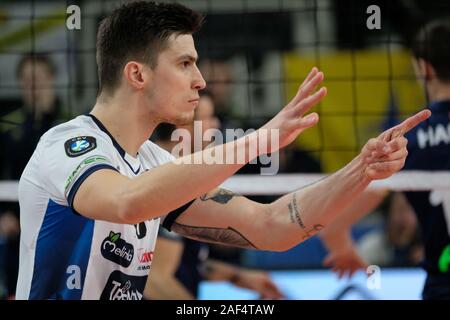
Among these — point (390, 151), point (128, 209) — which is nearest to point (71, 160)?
point (128, 209)

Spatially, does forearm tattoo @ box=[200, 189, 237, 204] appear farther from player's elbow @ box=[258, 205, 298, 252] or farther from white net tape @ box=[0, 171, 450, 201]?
white net tape @ box=[0, 171, 450, 201]

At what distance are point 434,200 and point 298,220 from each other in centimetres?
167

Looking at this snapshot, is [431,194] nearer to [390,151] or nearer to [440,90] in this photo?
[440,90]

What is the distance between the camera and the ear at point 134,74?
3.91 m

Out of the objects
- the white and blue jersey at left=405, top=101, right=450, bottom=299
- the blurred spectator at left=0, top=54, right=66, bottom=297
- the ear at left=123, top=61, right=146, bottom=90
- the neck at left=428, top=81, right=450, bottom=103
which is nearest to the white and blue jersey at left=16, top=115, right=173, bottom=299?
the ear at left=123, top=61, right=146, bottom=90

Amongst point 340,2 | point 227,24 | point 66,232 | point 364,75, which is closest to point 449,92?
point 66,232

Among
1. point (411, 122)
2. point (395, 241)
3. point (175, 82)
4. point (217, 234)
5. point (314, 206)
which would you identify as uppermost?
point (175, 82)

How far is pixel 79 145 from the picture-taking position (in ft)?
12.0

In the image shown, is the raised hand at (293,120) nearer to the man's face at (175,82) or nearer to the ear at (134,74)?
the man's face at (175,82)

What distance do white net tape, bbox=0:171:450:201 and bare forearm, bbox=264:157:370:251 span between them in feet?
4.67

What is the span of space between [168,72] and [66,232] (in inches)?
29.5

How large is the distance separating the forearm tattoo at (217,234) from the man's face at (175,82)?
1.70 feet

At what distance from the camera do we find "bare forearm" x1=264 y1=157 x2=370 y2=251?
Answer: 3.79 meters

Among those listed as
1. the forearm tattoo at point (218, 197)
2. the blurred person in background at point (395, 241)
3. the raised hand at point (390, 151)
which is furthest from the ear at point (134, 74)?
the blurred person in background at point (395, 241)
